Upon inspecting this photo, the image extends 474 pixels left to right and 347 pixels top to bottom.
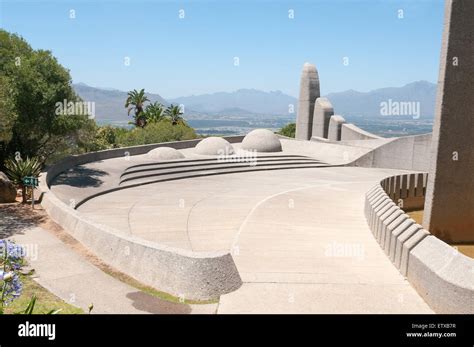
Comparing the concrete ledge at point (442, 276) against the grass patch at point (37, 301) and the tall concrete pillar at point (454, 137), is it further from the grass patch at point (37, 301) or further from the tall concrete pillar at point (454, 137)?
the tall concrete pillar at point (454, 137)

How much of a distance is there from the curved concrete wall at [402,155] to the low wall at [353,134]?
10.3 ft

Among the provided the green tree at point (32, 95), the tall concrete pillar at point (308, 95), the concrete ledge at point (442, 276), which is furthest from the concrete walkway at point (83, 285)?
the tall concrete pillar at point (308, 95)

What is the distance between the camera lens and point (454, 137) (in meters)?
13.9

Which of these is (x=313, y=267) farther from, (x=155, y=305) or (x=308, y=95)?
(x=308, y=95)

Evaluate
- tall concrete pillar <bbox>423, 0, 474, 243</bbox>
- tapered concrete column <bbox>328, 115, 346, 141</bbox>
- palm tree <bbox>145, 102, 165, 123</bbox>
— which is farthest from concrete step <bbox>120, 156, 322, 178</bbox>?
palm tree <bbox>145, 102, 165, 123</bbox>

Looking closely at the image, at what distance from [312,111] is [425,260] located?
32.2 metres

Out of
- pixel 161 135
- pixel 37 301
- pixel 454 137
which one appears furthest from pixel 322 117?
pixel 37 301

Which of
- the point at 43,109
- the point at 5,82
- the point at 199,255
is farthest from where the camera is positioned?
the point at 43,109

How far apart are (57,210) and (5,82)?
6949 mm

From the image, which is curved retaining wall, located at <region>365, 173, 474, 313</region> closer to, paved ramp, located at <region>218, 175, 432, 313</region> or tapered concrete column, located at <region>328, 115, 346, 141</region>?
paved ramp, located at <region>218, 175, 432, 313</region>

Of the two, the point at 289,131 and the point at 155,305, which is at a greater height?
the point at 289,131

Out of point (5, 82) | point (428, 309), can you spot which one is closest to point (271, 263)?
point (428, 309)

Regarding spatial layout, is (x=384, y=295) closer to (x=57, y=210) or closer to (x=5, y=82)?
(x=57, y=210)
